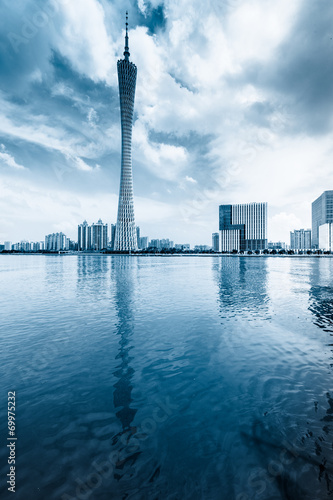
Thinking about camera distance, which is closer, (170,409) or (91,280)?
(170,409)

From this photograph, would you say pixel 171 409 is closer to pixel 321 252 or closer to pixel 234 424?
pixel 234 424

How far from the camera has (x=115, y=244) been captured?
517 ft

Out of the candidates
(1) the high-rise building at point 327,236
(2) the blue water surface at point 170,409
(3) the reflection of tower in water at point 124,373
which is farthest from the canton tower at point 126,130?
(1) the high-rise building at point 327,236

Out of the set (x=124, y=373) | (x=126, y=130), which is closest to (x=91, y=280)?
(x=124, y=373)

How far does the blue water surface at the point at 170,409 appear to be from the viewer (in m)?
4.84

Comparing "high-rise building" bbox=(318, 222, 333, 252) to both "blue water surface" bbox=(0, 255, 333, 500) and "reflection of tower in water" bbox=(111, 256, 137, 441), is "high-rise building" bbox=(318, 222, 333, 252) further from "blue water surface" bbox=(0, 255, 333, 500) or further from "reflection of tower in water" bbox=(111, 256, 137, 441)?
"reflection of tower in water" bbox=(111, 256, 137, 441)

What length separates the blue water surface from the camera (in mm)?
4836

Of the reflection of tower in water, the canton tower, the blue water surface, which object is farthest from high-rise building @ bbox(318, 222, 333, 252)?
the reflection of tower in water

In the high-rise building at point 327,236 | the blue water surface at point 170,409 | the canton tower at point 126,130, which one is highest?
the canton tower at point 126,130

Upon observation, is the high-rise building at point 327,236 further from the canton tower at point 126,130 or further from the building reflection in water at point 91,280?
the building reflection in water at point 91,280

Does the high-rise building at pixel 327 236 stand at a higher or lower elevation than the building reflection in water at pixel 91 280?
higher

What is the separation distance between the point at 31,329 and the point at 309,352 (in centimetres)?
1415

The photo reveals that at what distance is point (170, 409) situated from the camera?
23.1 feet

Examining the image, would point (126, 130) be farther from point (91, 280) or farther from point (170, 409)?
point (170, 409)
